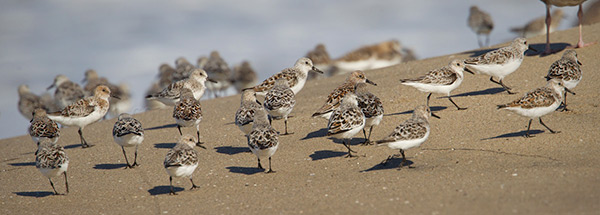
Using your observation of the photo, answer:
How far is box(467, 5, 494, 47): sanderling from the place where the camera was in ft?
73.9

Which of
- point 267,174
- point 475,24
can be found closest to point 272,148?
point 267,174

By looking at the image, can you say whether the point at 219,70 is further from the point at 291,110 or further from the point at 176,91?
the point at 291,110

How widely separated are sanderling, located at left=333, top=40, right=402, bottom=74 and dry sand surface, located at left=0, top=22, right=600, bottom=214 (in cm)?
1221

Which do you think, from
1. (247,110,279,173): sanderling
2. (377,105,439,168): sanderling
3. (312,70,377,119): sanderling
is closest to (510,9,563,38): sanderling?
(312,70,377,119): sanderling

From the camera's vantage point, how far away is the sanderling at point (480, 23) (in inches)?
887

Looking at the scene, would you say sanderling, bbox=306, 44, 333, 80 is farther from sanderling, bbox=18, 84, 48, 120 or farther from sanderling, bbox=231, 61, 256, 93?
sanderling, bbox=18, 84, 48, 120

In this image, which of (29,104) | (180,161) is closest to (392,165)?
(180,161)

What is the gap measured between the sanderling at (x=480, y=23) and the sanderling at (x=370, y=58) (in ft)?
14.8

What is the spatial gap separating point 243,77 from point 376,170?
47.5ft

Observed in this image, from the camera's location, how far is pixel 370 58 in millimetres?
26594

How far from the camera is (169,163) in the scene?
8312 mm

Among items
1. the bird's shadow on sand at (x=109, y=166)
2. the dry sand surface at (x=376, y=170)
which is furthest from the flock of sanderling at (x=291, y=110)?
the dry sand surface at (x=376, y=170)

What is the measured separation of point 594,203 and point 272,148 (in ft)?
14.9

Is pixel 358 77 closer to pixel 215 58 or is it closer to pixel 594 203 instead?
pixel 594 203
